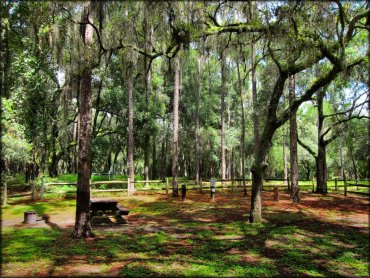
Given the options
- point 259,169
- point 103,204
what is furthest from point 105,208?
point 259,169

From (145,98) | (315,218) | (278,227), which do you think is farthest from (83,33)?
(145,98)

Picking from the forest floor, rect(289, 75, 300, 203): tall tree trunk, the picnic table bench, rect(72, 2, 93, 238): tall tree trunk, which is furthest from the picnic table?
rect(289, 75, 300, 203): tall tree trunk

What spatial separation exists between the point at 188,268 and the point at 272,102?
595cm

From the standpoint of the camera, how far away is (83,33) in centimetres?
884

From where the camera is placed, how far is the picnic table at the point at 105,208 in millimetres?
10430

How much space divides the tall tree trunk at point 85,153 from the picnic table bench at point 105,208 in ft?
6.72

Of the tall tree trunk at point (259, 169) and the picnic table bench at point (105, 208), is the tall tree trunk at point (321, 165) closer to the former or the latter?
the tall tree trunk at point (259, 169)

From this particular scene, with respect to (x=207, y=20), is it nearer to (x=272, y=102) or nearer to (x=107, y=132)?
(x=272, y=102)

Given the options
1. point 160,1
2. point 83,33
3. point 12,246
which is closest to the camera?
point 12,246

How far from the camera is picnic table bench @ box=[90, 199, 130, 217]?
10426 millimetres

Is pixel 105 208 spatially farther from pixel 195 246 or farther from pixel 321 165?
pixel 321 165

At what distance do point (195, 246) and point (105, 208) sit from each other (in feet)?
14.9

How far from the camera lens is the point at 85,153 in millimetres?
8406

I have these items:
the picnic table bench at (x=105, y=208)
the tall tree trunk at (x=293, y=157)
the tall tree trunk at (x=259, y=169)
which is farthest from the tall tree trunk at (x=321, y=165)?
the picnic table bench at (x=105, y=208)
